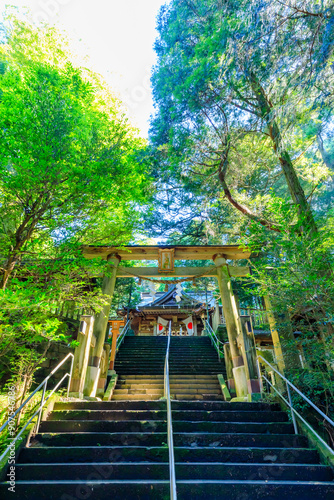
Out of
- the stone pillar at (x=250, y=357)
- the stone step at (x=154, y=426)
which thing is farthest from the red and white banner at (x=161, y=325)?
the stone step at (x=154, y=426)

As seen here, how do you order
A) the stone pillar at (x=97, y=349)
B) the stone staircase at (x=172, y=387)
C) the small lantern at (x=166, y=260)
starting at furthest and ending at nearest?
the small lantern at (x=166, y=260)
the stone staircase at (x=172, y=387)
the stone pillar at (x=97, y=349)

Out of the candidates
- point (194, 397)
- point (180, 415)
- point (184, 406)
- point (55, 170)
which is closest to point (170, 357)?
point (194, 397)

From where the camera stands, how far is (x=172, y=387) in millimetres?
8016

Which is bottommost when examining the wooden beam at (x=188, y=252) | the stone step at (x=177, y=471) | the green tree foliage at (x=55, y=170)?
the stone step at (x=177, y=471)

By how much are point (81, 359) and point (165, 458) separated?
325 cm

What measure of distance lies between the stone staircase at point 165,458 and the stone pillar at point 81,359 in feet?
4.39

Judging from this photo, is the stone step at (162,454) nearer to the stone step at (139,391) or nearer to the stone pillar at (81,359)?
the stone pillar at (81,359)

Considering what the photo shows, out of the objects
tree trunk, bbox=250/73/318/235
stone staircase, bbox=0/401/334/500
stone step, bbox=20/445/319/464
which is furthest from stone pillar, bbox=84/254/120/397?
tree trunk, bbox=250/73/318/235

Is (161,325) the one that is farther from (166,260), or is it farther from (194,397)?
(194,397)

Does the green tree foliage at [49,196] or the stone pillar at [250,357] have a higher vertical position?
the green tree foliage at [49,196]

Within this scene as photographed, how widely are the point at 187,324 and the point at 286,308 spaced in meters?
13.3

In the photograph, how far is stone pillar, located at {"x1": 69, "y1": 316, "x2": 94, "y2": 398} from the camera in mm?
5695

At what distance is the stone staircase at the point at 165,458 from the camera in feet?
9.22

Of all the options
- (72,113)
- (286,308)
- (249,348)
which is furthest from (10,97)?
(249,348)
